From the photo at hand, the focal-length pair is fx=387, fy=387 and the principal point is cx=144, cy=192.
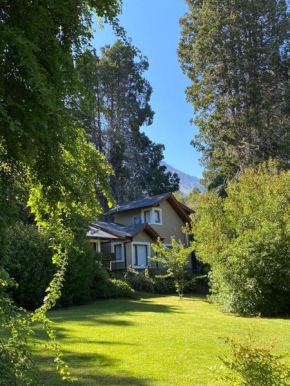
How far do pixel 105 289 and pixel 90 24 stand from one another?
14970 millimetres

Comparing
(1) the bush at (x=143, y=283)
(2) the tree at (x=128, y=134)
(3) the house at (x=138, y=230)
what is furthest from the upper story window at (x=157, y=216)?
(2) the tree at (x=128, y=134)

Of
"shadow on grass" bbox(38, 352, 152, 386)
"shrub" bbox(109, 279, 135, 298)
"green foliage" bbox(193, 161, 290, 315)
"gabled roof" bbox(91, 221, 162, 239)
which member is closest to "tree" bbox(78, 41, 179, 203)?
"gabled roof" bbox(91, 221, 162, 239)

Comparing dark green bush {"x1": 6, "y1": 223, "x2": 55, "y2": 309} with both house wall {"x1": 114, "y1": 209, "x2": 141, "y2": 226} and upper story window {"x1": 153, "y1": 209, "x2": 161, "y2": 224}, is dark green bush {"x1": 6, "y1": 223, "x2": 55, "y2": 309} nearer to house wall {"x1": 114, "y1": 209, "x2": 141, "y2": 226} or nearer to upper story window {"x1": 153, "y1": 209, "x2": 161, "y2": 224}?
upper story window {"x1": 153, "y1": 209, "x2": 161, "y2": 224}

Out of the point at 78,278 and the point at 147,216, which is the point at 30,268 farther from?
the point at 147,216

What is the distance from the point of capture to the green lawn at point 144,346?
5.38 meters

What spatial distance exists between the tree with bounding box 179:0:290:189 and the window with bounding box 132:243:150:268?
28.8ft

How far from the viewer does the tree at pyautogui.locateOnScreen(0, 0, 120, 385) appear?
8.98ft

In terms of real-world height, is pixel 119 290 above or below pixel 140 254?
below

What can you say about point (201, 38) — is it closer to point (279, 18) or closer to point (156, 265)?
point (279, 18)

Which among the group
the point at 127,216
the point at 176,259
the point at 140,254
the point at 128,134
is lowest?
the point at 176,259

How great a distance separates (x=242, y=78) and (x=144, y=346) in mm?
25050

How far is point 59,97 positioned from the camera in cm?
312

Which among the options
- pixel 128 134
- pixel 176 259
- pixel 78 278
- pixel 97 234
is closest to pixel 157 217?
pixel 97 234

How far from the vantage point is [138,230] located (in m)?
26.9
